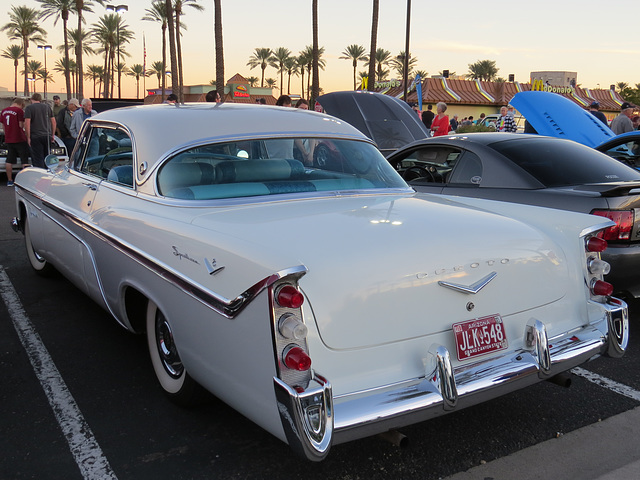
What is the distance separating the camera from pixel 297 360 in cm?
216

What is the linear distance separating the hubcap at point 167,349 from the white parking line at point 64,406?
482 mm

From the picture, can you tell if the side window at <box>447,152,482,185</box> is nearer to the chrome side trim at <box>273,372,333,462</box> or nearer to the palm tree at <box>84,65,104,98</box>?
the chrome side trim at <box>273,372,333,462</box>

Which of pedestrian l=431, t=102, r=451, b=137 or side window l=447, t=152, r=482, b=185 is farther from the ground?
pedestrian l=431, t=102, r=451, b=137

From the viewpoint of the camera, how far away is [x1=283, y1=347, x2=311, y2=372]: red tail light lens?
7.09ft

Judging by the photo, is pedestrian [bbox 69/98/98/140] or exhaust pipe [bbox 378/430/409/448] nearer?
exhaust pipe [bbox 378/430/409/448]

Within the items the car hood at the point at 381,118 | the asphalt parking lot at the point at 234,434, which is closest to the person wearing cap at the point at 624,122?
the car hood at the point at 381,118

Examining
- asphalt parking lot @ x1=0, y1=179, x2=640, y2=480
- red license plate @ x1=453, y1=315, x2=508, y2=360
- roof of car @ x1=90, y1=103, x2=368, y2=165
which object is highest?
roof of car @ x1=90, y1=103, x2=368, y2=165

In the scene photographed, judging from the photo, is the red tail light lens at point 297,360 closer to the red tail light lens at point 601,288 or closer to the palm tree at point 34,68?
the red tail light lens at point 601,288

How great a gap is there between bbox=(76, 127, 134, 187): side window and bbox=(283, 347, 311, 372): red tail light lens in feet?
6.19

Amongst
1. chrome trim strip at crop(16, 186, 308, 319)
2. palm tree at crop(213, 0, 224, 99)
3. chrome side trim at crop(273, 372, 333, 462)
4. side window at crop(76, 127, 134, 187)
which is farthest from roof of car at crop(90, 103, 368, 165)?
palm tree at crop(213, 0, 224, 99)

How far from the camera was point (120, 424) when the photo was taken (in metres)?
3.06

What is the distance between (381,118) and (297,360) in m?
7.39

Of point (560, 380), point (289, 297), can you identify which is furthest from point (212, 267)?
point (560, 380)

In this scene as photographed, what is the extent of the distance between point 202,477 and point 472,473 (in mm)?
1165
